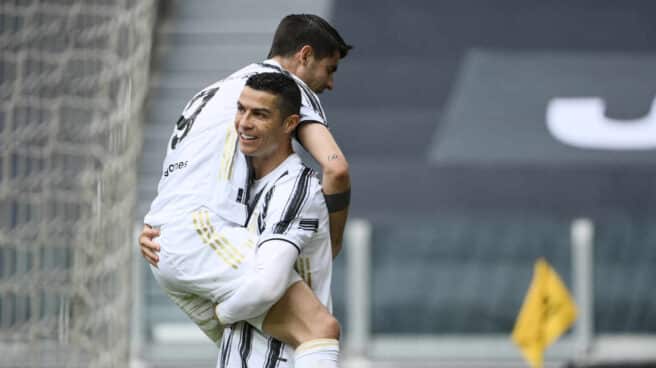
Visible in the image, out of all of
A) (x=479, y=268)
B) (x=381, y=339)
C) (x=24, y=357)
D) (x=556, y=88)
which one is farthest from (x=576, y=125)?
(x=24, y=357)

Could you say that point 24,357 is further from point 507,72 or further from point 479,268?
point 507,72

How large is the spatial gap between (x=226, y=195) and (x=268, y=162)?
152 millimetres

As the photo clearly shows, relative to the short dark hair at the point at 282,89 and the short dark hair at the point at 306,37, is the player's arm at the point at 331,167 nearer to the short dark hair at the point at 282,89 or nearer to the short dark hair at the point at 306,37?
the short dark hair at the point at 282,89

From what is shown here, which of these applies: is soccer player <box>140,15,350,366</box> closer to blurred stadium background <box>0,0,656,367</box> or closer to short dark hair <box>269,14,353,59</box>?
short dark hair <box>269,14,353,59</box>

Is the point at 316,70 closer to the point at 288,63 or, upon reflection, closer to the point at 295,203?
the point at 288,63

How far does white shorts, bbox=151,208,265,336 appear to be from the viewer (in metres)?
3.48

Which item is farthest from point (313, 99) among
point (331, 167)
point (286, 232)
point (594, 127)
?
point (594, 127)

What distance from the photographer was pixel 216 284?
138 inches

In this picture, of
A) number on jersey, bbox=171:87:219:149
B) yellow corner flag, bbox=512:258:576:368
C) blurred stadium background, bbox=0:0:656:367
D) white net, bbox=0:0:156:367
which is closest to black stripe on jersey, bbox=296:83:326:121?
number on jersey, bbox=171:87:219:149

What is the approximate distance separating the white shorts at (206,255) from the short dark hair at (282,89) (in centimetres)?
32

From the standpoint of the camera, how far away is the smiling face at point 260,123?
348 cm

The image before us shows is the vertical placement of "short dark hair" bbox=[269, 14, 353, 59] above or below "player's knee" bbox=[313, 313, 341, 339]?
above

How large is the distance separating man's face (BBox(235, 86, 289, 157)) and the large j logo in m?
7.00

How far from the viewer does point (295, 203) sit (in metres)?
3.49
